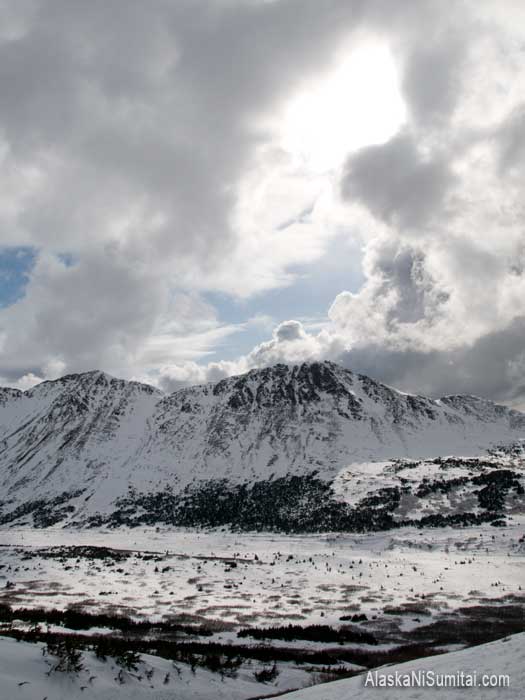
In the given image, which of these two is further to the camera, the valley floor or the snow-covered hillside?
the valley floor

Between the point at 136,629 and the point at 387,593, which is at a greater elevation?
the point at 136,629

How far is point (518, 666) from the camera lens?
1105 centimetres

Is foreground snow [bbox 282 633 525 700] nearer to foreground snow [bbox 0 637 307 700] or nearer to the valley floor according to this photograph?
foreground snow [bbox 0 637 307 700]

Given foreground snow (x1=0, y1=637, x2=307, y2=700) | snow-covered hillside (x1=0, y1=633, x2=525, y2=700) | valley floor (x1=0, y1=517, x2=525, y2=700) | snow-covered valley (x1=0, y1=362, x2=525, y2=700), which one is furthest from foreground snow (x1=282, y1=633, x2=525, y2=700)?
valley floor (x1=0, y1=517, x2=525, y2=700)

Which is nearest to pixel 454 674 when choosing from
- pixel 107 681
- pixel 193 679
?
pixel 193 679

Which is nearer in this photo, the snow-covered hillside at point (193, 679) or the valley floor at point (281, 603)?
the snow-covered hillside at point (193, 679)

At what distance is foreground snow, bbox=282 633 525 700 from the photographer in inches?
404

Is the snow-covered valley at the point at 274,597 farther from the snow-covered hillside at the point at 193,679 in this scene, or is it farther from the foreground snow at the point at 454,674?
the foreground snow at the point at 454,674

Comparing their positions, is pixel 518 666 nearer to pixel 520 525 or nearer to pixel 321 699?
pixel 321 699

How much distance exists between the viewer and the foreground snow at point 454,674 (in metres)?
10.3

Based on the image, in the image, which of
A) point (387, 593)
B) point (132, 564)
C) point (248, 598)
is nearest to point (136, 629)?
point (248, 598)

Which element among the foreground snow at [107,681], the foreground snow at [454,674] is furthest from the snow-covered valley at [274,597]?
the foreground snow at [454,674]

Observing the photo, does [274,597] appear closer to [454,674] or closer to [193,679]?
[193,679]

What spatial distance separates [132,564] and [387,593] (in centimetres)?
4193
